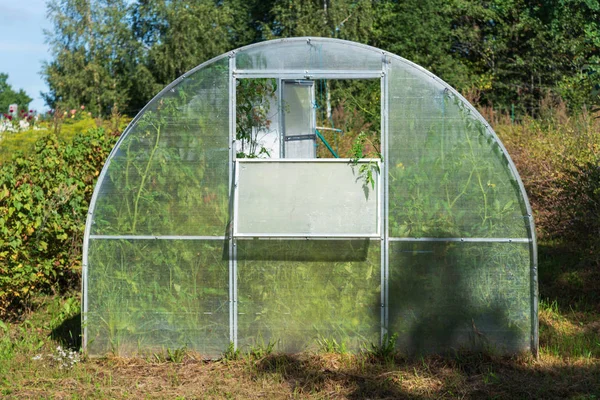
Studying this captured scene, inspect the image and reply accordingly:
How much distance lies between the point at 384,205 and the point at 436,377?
152 cm

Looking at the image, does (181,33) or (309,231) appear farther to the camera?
(181,33)

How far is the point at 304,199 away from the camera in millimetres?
6578

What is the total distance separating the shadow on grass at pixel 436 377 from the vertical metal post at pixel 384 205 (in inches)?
17.6

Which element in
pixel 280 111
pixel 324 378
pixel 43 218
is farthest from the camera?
pixel 280 111

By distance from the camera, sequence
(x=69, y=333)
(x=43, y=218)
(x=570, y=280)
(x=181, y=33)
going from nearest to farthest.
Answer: (x=69, y=333), (x=43, y=218), (x=570, y=280), (x=181, y=33)

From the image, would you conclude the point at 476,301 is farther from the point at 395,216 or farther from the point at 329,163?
the point at 329,163

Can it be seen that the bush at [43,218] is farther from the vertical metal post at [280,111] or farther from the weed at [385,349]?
the weed at [385,349]

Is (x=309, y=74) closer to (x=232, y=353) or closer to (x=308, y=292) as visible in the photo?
(x=308, y=292)

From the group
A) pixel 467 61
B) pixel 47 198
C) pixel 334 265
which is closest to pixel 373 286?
pixel 334 265

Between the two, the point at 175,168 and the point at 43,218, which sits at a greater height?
the point at 175,168

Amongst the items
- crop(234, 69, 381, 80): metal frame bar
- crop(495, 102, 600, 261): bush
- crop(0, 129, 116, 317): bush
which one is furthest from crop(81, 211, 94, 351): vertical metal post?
crop(495, 102, 600, 261): bush

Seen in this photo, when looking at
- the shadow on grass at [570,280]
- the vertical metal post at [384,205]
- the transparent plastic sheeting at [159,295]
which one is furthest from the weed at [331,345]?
the shadow on grass at [570,280]

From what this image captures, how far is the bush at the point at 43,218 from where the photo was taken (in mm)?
7633

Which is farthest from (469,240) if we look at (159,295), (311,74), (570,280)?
(570,280)
